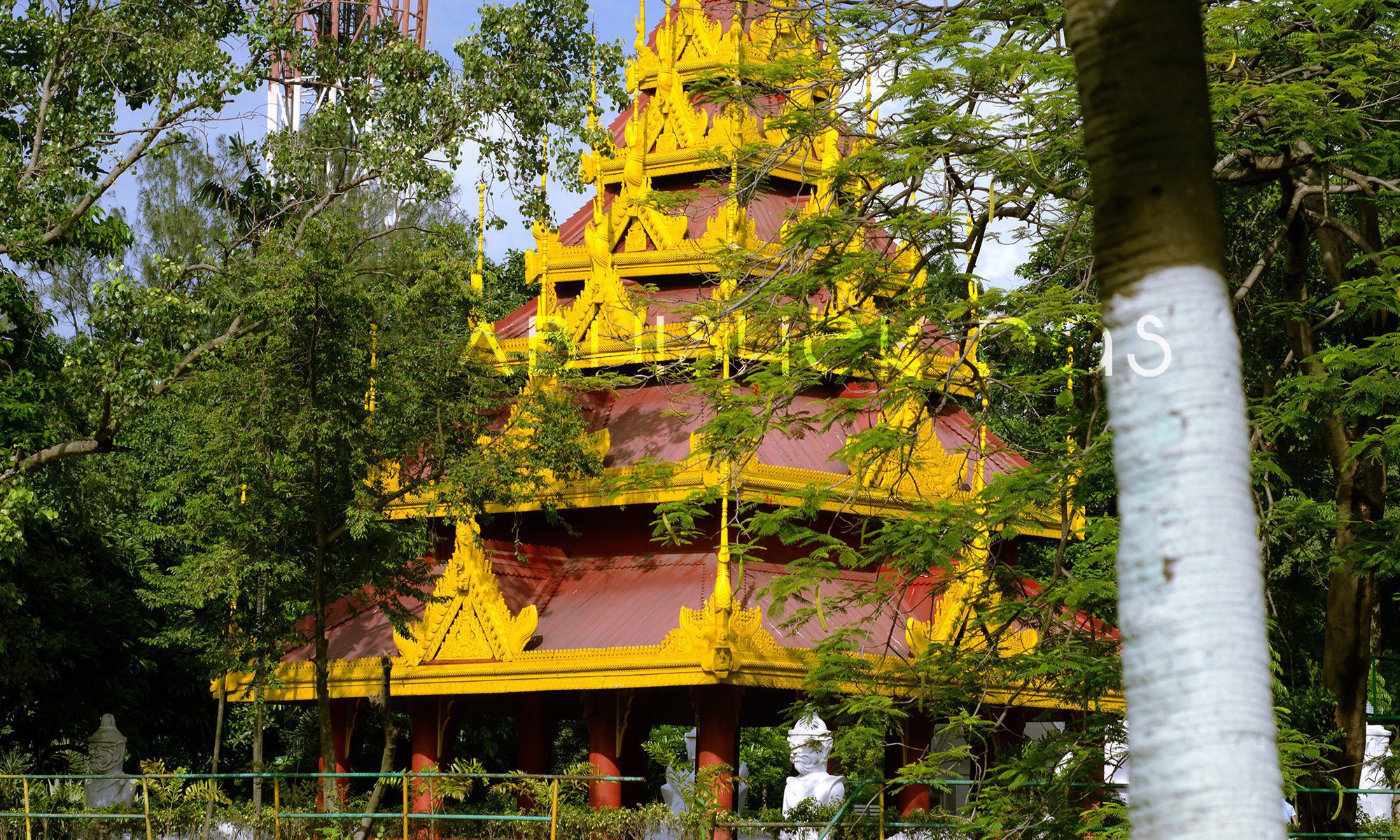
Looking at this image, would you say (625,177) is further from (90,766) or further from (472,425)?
(90,766)

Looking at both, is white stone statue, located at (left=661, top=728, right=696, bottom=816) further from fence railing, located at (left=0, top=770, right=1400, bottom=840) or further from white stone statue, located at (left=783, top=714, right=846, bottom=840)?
white stone statue, located at (left=783, top=714, right=846, bottom=840)

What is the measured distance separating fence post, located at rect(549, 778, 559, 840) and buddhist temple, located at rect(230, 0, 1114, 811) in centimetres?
143

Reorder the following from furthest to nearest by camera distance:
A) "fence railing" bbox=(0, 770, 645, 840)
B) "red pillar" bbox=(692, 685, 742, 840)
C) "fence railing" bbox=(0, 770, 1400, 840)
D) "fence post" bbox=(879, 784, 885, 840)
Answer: "red pillar" bbox=(692, 685, 742, 840) → "fence railing" bbox=(0, 770, 645, 840) → "fence railing" bbox=(0, 770, 1400, 840) → "fence post" bbox=(879, 784, 885, 840)

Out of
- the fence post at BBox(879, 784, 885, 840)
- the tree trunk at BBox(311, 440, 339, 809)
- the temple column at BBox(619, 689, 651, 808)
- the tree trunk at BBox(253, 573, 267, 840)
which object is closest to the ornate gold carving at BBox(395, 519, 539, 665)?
the tree trunk at BBox(311, 440, 339, 809)

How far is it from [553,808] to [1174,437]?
10323 mm

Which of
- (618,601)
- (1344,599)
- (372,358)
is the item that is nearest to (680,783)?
(618,601)

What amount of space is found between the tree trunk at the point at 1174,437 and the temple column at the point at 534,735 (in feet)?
45.5

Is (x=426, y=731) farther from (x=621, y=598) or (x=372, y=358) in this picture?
(x=372, y=358)

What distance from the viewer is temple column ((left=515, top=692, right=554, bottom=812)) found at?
17.3 metres

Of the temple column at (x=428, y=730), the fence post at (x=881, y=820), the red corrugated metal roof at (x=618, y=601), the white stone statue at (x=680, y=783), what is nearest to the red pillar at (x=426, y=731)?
the temple column at (x=428, y=730)

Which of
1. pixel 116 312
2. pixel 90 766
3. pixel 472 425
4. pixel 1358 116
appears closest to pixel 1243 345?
pixel 1358 116

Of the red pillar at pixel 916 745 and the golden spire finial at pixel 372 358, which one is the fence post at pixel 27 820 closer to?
the golden spire finial at pixel 372 358

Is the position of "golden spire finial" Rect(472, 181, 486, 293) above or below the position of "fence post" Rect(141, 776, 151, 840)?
above

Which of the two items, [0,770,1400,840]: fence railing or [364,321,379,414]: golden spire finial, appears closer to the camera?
[0,770,1400,840]: fence railing
